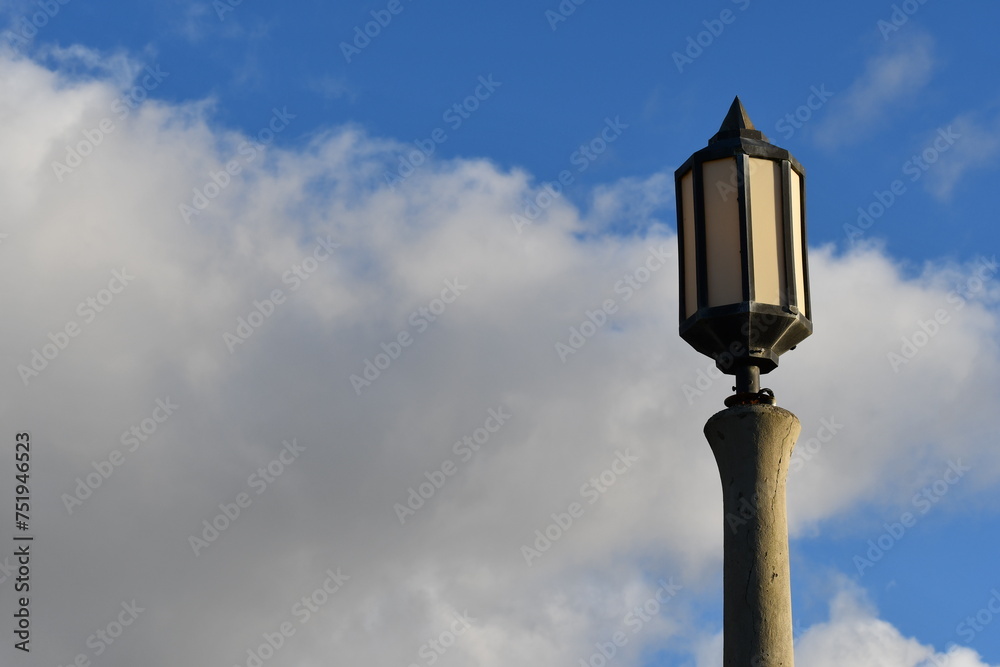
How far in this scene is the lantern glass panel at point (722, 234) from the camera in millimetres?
6961

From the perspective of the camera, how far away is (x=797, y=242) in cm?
720

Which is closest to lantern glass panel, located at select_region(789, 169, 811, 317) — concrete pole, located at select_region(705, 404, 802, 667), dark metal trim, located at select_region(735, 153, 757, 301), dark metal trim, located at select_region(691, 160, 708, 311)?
dark metal trim, located at select_region(735, 153, 757, 301)

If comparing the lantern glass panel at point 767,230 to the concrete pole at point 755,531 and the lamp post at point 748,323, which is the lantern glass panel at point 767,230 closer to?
the lamp post at point 748,323

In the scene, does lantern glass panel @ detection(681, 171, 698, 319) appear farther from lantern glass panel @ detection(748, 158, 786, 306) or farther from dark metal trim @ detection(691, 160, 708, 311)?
lantern glass panel @ detection(748, 158, 786, 306)

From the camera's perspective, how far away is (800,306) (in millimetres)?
7047

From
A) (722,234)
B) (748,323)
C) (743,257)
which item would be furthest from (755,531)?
(722,234)

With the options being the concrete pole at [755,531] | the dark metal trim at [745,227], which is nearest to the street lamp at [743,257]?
the dark metal trim at [745,227]

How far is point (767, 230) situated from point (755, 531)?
1.46 m

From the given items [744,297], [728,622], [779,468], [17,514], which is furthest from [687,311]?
[17,514]

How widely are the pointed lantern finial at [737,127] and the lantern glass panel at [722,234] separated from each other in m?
0.21

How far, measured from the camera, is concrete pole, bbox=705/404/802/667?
6.48m

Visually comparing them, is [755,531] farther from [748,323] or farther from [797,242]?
[797,242]

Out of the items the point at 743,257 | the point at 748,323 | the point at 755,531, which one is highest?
the point at 743,257

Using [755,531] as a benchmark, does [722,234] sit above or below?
above
